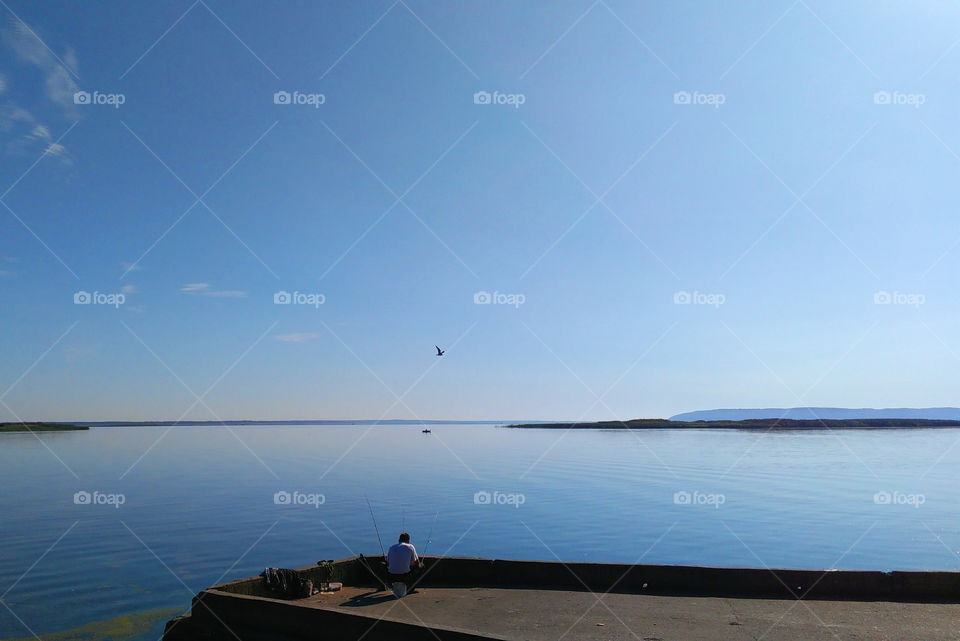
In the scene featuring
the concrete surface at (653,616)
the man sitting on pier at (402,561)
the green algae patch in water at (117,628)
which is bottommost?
the concrete surface at (653,616)

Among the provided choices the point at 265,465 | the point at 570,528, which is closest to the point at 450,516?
the point at 570,528

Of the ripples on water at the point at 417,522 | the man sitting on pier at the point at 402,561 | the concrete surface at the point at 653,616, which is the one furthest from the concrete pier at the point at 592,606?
the ripples on water at the point at 417,522

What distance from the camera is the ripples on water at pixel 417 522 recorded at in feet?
75.6

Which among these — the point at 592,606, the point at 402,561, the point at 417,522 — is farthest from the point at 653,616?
the point at 417,522

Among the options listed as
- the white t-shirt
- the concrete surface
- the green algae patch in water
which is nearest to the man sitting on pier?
the white t-shirt

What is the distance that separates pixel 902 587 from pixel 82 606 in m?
19.5

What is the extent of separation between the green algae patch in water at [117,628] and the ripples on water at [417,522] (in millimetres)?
467

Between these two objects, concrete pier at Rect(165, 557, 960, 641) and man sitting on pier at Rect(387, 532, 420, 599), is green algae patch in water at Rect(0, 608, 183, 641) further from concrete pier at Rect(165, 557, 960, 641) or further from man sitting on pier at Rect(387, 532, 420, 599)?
man sitting on pier at Rect(387, 532, 420, 599)

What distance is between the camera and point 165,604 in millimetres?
19266

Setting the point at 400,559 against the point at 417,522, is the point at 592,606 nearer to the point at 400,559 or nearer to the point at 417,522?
the point at 400,559

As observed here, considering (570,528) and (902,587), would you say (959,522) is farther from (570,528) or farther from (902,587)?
(902,587)

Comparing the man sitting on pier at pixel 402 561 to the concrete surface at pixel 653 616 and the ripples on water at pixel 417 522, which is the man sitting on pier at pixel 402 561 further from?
the ripples on water at pixel 417 522

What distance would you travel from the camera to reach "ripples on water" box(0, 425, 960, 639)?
75.6 ft

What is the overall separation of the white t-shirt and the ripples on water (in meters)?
8.32
